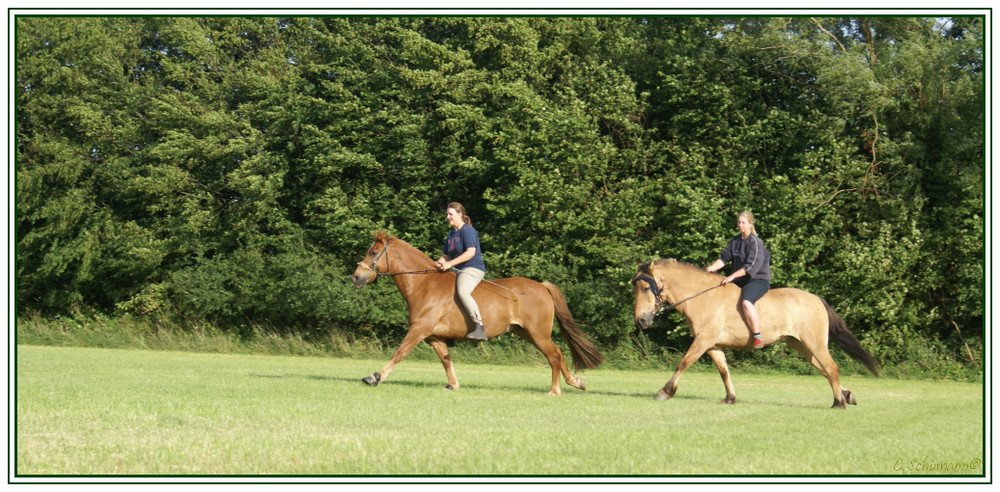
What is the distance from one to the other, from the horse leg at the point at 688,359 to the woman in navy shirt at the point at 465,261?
8.67 ft

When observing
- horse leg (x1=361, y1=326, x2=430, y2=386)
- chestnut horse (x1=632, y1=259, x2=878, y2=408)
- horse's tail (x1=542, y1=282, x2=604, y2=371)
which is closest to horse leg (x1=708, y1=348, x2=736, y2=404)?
chestnut horse (x1=632, y1=259, x2=878, y2=408)

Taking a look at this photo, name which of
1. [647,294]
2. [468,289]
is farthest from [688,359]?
[468,289]

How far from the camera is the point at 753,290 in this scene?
39.6 feet

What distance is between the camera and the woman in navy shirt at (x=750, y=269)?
11930 millimetres

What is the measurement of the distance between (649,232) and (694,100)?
14.9ft

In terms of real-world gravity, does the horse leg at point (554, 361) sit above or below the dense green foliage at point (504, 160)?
below

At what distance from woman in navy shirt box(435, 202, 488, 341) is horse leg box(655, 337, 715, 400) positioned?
104 inches

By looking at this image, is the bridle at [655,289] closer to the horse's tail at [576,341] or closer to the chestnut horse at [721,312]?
the chestnut horse at [721,312]

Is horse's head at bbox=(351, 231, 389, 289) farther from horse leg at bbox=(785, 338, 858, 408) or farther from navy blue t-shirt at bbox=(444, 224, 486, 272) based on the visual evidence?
horse leg at bbox=(785, 338, 858, 408)

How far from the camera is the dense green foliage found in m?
25.1

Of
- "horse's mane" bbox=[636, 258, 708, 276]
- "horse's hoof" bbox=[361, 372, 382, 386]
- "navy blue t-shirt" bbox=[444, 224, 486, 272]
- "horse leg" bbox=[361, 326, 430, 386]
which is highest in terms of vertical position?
"navy blue t-shirt" bbox=[444, 224, 486, 272]

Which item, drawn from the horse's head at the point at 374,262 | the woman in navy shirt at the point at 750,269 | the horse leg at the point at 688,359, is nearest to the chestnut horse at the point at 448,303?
the horse's head at the point at 374,262

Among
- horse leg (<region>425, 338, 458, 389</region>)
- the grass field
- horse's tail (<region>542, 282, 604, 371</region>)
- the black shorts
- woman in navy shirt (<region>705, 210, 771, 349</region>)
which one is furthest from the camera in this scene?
horse's tail (<region>542, 282, 604, 371</region>)

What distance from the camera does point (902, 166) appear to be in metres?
25.4
